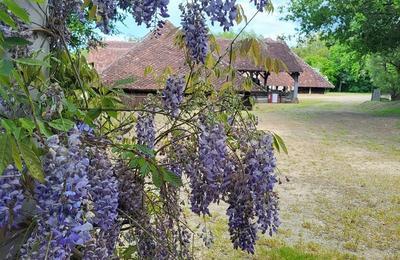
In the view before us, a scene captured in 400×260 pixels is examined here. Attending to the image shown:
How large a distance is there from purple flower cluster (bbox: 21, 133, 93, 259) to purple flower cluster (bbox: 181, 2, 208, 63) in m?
1.01

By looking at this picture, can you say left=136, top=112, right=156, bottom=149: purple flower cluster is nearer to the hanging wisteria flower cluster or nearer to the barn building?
the hanging wisteria flower cluster

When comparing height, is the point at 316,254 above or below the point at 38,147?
below

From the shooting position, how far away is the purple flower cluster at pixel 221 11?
1684 mm

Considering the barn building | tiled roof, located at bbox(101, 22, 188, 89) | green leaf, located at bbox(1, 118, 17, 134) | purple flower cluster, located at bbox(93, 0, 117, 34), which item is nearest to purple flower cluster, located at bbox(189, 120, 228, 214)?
the barn building

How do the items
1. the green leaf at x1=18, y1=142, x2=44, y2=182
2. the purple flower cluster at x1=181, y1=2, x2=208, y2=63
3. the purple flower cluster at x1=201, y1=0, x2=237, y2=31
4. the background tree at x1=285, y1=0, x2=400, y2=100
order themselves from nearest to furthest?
the green leaf at x1=18, y1=142, x2=44, y2=182, the purple flower cluster at x1=201, y1=0, x2=237, y2=31, the purple flower cluster at x1=181, y1=2, x2=208, y2=63, the background tree at x1=285, y1=0, x2=400, y2=100

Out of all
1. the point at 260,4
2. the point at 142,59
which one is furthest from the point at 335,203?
the point at 142,59

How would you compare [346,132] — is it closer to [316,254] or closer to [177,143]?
[316,254]

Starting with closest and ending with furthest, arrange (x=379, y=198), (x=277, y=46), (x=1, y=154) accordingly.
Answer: (x=1, y=154) → (x=379, y=198) → (x=277, y=46)

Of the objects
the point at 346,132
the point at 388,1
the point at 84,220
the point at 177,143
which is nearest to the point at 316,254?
the point at 177,143

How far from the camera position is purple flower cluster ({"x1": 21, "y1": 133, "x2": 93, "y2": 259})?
914 millimetres

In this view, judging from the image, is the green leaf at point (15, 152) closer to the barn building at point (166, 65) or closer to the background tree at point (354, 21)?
the barn building at point (166, 65)

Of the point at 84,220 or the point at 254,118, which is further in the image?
the point at 254,118

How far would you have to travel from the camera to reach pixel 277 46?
117 ft

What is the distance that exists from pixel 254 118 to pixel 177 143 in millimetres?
454
